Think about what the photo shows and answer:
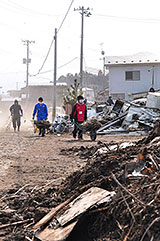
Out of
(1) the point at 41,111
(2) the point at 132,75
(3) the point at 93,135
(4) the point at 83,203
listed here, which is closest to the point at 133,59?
(2) the point at 132,75

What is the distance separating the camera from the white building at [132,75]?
37.6m

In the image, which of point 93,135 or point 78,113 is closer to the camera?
point 93,135

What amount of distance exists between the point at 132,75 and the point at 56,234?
34.3 m

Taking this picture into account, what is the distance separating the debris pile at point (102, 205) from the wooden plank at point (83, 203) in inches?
1.0

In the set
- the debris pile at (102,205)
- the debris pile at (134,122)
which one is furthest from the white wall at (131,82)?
the debris pile at (102,205)

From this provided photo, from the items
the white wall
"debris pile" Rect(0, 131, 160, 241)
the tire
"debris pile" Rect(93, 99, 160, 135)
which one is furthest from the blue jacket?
the white wall

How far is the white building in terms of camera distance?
123 feet

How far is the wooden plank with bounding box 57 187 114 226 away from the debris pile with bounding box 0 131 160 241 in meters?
0.02

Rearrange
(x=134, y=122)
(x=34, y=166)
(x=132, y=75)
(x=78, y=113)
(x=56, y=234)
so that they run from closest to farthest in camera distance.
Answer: (x=56, y=234) < (x=34, y=166) < (x=78, y=113) < (x=134, y=122) < (x=132, y=75)

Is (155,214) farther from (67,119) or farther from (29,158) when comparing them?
(67,119)

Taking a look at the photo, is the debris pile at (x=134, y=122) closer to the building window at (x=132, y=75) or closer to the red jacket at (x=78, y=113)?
the red jacket at (x=78, y=113)

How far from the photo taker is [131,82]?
3831cm

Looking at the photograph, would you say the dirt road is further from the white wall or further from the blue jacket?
the white wall

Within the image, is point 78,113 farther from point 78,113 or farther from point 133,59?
point 133,59
